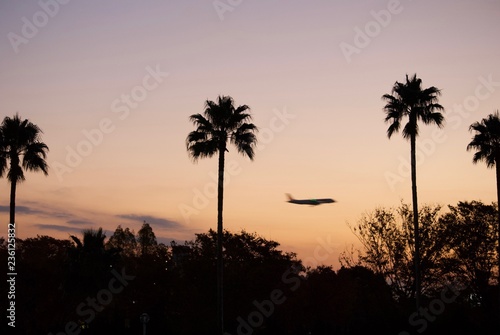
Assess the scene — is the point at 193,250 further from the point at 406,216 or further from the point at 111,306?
the point at 406,216

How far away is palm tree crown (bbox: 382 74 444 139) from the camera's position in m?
45.9

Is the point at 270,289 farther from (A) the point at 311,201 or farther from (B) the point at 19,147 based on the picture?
(B) the point at 19,147

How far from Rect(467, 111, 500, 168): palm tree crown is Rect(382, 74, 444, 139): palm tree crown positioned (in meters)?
5.85

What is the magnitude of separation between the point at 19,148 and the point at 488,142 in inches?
1394

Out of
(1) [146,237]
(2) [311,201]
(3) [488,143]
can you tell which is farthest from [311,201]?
(1) [146,237]

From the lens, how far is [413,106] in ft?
152

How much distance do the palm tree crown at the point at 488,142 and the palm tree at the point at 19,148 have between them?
3298 cm

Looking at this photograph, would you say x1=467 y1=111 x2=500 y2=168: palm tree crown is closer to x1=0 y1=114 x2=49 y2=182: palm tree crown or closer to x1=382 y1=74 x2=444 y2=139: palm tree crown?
x1=382 y1=74 x2=444 y2=139: palm tree crown

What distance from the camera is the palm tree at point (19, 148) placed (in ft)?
139

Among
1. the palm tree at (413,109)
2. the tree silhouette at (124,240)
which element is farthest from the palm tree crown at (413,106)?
the tree silhouette at (124,240)

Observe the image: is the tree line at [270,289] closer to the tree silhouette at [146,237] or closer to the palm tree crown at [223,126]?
the palm tree crown at [223,126]

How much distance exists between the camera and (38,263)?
58812 mm

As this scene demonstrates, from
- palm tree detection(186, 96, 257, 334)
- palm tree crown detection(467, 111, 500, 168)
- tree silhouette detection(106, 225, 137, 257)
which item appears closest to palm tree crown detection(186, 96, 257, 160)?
palm tree detection(186, 96, 257, 334)

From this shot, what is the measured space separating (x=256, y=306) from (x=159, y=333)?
1809cm
